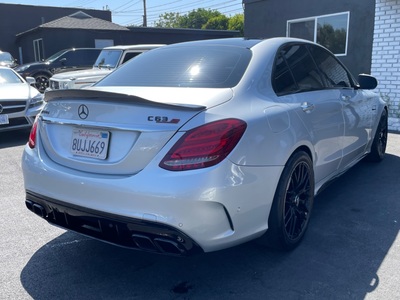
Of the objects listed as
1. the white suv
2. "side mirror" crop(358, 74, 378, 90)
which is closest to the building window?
the white suv

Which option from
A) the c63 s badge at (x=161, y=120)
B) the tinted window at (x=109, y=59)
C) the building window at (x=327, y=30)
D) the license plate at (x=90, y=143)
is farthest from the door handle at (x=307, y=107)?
the tinted window at (x=109, y=59)

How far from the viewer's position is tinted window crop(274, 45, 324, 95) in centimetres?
312

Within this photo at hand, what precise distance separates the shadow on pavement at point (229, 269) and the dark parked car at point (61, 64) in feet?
42.9

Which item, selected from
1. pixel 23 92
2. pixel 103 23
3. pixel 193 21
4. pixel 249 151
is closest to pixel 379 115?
pixel 249 151

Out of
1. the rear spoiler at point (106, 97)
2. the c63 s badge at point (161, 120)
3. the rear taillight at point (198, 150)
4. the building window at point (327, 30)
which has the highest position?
the building window at point (327, 30)

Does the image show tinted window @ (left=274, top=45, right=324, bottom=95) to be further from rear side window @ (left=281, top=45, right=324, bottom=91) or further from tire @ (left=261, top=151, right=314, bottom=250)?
tire @ (left=261, top=151, right=314, bottom=250)

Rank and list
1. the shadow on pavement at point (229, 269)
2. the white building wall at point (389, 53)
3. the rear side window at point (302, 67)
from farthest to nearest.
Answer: the white building wall at point (389, 53) < the rear side window at point (302, 67) < the shadow on pavement at point (229, 269)

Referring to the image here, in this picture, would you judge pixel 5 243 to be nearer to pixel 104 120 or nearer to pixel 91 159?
pixel 91 159

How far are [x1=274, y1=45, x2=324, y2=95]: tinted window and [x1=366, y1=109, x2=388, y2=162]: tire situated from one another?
2038 mm

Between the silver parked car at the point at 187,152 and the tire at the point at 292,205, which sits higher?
the silver parked car at the point at 187,152

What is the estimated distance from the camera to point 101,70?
10234 mm

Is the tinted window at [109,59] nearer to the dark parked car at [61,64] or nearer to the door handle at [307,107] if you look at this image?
the dark parked car at [61,64]

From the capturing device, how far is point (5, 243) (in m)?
3.30

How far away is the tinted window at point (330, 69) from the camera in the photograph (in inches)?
153
